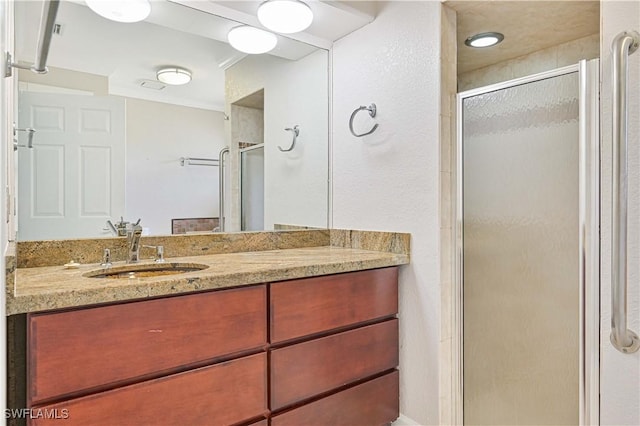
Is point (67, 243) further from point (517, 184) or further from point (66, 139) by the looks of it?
point (517, 184)

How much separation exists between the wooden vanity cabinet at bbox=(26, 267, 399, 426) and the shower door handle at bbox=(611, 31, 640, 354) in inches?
34.4

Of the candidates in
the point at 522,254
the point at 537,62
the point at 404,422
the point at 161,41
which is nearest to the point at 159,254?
the point at 161,41

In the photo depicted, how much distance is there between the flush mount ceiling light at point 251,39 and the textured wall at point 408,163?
18.6 inches

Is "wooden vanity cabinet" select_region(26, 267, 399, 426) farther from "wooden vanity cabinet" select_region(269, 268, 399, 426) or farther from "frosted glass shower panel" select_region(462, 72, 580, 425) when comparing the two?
"frosted glass shower panel" select_region(462, 72, 580, 425)

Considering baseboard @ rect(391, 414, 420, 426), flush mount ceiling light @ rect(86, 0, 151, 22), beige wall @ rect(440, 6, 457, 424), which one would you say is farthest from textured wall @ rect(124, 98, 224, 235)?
baseboard @ rect(391, 414, 420, 426)

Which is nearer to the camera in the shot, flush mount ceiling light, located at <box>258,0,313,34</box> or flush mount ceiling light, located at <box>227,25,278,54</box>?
flush mount ceiling light, located at <box>258,0,313,34</box>

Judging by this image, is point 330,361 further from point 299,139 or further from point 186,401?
point 299,139

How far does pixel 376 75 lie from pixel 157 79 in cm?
109

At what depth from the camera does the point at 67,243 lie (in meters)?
1.64

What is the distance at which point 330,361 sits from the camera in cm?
164

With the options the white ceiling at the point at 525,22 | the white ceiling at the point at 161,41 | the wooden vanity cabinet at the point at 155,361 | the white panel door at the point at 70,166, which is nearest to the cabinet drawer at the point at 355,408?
the wooden vanity cabinet at the point at 155,361

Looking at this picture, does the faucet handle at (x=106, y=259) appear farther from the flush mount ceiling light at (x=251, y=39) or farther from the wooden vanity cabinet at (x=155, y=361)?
the flush mount ceiling light at (x=251, y=39)

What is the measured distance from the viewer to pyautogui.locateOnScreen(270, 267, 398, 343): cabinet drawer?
59.2 inches

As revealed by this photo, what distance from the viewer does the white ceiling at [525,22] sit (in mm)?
1685
